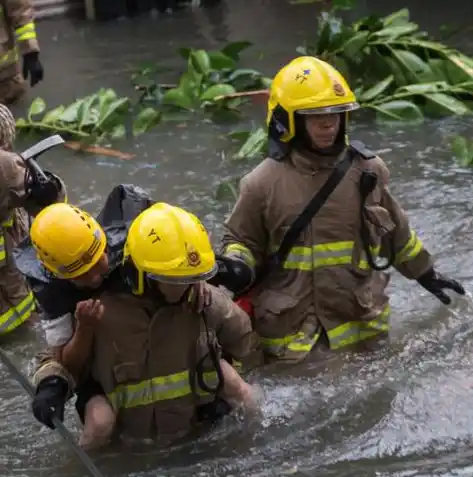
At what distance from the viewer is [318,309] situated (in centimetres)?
474

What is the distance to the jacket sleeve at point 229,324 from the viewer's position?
13.8 feet

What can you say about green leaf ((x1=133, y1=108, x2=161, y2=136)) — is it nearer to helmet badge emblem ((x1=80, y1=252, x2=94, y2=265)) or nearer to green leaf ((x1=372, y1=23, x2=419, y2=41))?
green leaf ((x1=372, y1=23, x2=419, y2=41))

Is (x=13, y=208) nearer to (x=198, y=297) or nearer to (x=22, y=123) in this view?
(x=198, y=297)

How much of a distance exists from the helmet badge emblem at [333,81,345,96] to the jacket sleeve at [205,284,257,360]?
3.54 ft

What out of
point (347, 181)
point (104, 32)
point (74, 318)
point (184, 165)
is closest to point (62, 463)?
point (74, 318)

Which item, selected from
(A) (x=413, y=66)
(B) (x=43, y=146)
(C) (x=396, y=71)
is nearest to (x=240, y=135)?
(C) (x=396, y=71)

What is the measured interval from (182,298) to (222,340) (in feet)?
1.06

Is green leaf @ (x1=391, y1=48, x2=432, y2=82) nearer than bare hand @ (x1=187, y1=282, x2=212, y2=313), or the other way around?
bare hand @ (x1=187, y1=282, x2=212, y2=313)

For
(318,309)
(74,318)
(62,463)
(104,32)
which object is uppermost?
(74,318)

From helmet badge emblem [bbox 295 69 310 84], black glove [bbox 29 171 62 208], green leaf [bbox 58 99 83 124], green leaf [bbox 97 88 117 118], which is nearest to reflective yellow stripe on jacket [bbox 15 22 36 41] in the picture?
green leaf [bbox 58 99 83 124]

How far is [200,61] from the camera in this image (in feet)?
31.4

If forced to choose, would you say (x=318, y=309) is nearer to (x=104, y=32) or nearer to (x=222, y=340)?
(x=222, y=340)

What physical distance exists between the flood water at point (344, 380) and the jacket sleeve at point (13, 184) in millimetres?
867

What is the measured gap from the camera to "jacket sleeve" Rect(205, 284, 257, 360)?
4.20 meters
